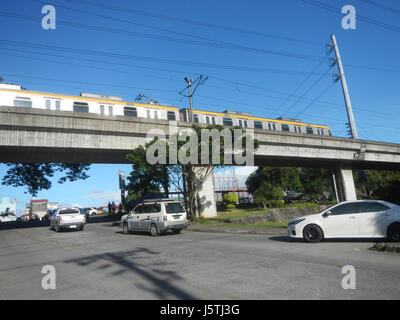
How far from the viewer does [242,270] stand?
20.5 feet

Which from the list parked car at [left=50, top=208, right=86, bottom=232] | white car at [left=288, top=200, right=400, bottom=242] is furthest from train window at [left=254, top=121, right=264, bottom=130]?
white car at [left=288, top=200, right=400, bottom=242]

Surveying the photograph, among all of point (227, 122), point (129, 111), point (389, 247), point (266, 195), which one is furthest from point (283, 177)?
point (389, 247)

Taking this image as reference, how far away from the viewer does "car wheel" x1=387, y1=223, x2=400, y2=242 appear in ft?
28.5

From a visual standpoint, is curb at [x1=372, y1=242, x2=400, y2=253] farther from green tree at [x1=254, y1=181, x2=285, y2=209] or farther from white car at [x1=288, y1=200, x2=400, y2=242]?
green tree at [x1=254, y1=181, x2=285, y2=209]

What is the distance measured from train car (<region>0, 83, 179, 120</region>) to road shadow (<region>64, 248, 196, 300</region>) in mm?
15440

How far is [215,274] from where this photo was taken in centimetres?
600

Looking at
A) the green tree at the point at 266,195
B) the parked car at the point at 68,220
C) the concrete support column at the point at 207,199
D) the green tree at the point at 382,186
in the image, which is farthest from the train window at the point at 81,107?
the green tree at the point at 382,186

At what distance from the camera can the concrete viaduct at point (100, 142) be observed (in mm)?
17844

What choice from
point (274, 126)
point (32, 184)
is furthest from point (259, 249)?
point (32, 184)

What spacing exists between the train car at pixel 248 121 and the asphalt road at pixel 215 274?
767 inches
